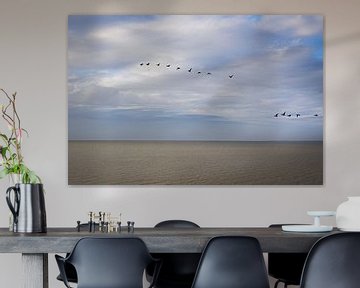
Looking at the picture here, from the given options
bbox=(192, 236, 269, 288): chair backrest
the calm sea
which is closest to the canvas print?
the calm sea

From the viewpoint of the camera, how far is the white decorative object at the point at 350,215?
3881 mm

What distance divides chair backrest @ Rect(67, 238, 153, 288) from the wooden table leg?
20 centimetres

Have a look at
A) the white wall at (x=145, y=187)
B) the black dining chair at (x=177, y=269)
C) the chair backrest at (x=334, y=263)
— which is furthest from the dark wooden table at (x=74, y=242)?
the white wall at (x=145, y=187)

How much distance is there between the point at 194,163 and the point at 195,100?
1.65 feet

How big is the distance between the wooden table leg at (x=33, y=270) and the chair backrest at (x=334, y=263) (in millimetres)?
1298

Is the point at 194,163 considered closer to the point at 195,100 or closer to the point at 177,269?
the point at 195,100

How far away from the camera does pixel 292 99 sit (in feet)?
19.2

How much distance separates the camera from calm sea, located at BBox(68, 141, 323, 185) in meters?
5.77

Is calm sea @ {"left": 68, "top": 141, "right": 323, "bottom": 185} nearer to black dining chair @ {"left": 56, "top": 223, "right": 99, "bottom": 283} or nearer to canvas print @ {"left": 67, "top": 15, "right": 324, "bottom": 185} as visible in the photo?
canvas print @ {"left": 67, "top": 15, "right": 324, "bottom": 185}

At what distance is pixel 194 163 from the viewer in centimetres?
581

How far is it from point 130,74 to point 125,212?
43.1 inches

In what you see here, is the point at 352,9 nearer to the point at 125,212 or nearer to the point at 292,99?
the point at 292,99

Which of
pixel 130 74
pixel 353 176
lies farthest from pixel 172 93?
pixel 353 176

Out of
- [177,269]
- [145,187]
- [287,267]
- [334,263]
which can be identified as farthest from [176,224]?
[334,263]
